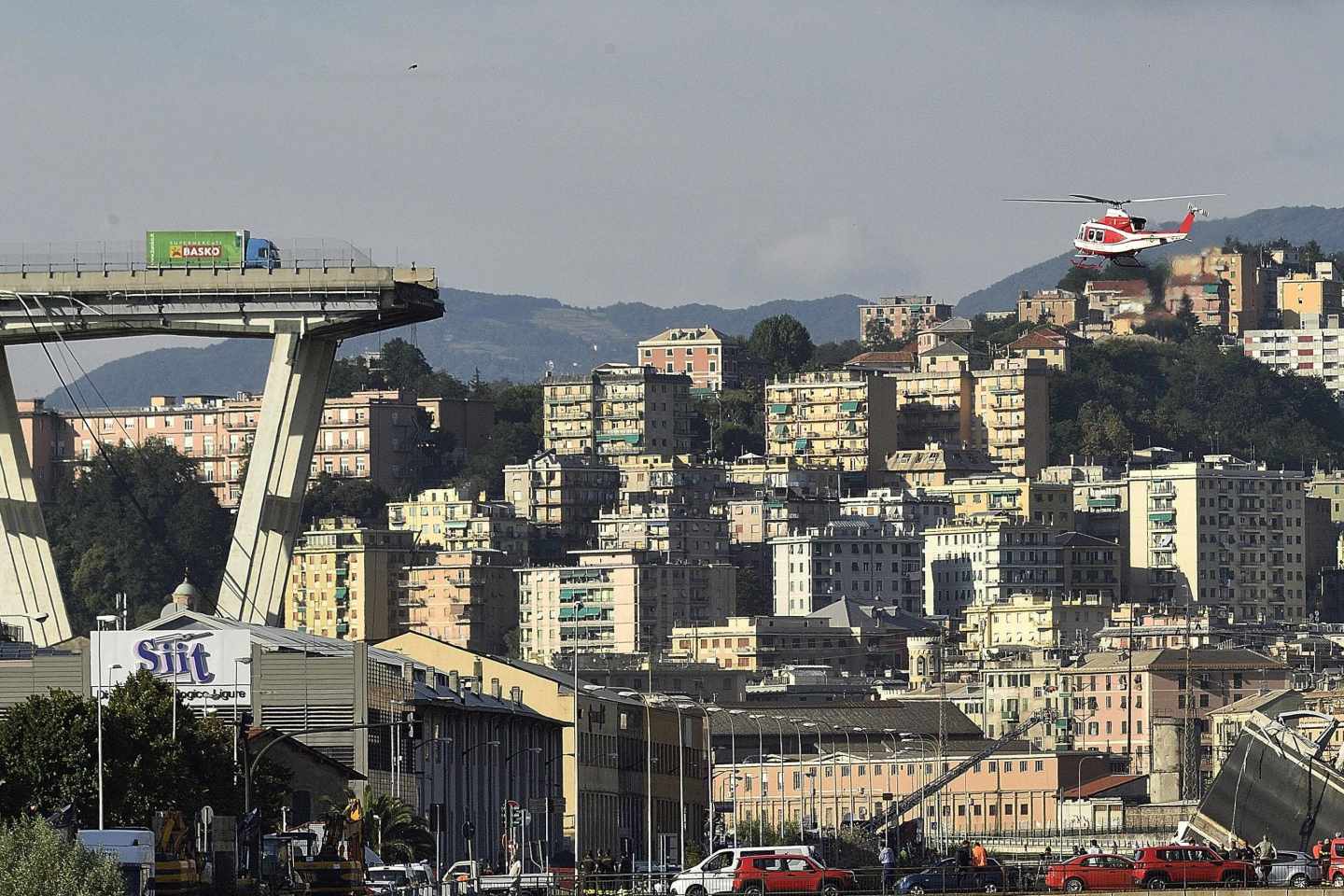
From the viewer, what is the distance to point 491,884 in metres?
64.2

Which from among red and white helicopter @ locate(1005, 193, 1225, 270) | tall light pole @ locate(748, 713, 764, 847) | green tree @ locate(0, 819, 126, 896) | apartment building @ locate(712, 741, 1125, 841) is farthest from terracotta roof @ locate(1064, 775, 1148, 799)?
green tree @ locate(0, 819, 126, 896)

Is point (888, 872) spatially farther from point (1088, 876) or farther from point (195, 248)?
point (195, 248)

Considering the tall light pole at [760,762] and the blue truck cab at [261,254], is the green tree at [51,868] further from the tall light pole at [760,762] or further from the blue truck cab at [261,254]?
the tall light pole at [760,762]

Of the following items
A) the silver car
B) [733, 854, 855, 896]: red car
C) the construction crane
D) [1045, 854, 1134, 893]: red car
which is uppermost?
[733, 854, 855, 896]: red car

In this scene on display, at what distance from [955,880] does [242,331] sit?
130 ft

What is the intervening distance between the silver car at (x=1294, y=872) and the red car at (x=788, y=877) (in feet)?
26.7

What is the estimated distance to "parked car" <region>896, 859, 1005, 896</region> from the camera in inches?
2522

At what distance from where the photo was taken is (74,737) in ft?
200

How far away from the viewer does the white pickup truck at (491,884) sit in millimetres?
62844

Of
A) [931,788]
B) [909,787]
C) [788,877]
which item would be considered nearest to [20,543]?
[788,877]

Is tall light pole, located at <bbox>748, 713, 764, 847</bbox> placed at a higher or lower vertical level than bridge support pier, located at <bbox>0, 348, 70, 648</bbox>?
lower

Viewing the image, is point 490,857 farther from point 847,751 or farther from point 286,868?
point 847,751

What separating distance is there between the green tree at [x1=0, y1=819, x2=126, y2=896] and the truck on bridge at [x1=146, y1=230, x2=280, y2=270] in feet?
172

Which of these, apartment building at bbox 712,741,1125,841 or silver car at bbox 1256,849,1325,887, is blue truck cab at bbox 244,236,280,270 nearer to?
silver car at bbox 1256,849,1325,887
